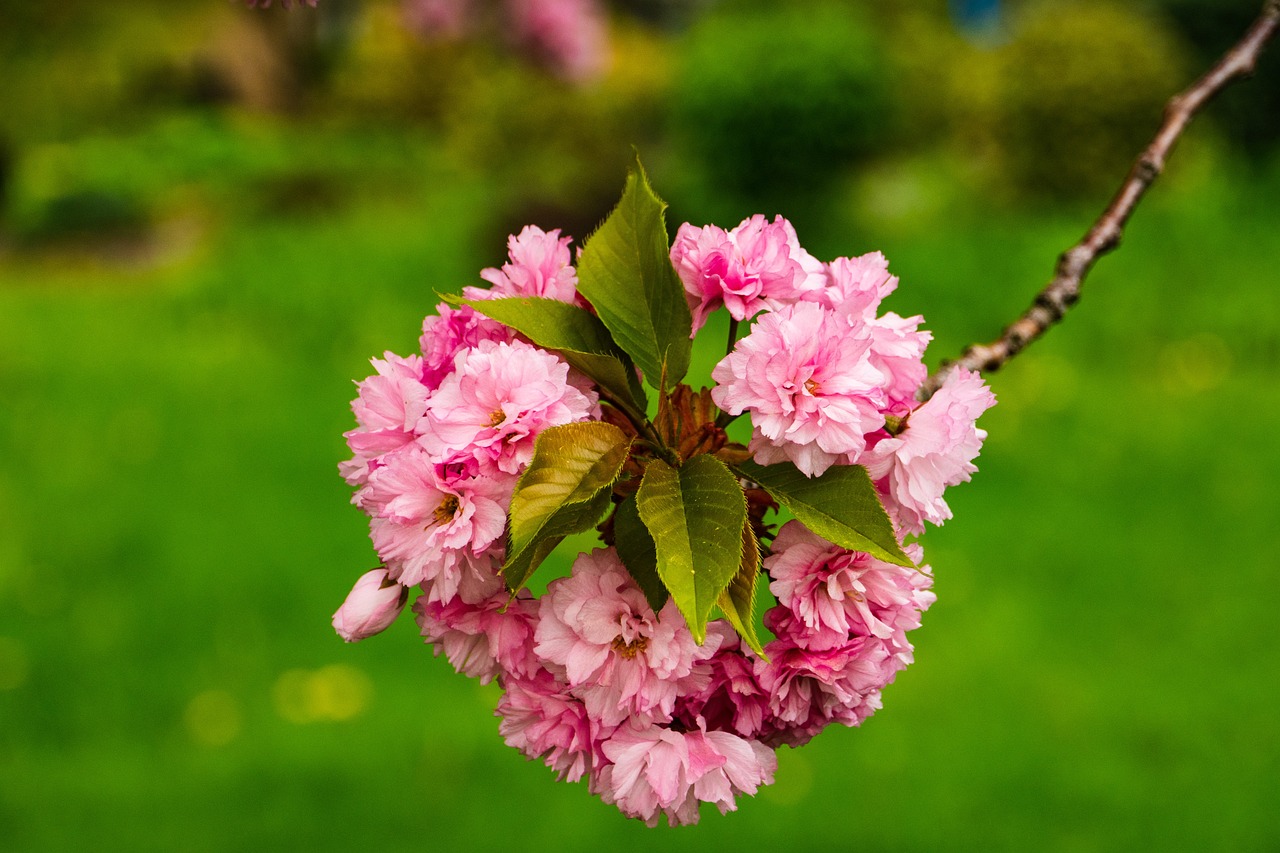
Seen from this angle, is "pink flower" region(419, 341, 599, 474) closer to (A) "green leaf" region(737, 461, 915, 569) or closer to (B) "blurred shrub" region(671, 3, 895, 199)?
(A) "green leaf" region(737, 461, 915, 569)

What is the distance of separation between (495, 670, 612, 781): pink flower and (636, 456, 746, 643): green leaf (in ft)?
0.58

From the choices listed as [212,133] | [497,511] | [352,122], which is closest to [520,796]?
[497,511]

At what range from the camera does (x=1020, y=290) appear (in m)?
6.32

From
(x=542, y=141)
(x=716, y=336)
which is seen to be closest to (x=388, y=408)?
(x=716, y=336)

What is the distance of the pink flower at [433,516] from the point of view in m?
0.93

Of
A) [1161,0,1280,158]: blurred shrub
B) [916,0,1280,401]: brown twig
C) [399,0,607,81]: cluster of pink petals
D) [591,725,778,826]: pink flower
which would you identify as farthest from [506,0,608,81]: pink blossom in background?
[591,725,778,826]: pink flower

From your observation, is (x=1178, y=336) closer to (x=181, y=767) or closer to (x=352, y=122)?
(x=181, y=767)

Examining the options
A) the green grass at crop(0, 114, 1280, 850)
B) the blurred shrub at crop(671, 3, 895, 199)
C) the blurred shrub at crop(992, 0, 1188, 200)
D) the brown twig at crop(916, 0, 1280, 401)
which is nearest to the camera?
the brown twig at crop(916, 0, 1280, 401)

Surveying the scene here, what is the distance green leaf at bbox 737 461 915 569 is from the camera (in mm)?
915

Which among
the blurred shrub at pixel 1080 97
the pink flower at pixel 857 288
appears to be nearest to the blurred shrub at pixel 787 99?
the blurred shrub at pixel 1080 97

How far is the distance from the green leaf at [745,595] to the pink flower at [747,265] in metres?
0.18

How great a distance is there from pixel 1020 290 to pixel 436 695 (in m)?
3.83

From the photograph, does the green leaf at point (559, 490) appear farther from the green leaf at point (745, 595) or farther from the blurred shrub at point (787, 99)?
the blurred shrub at point (787, 99)

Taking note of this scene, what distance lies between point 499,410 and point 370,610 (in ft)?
0.75
